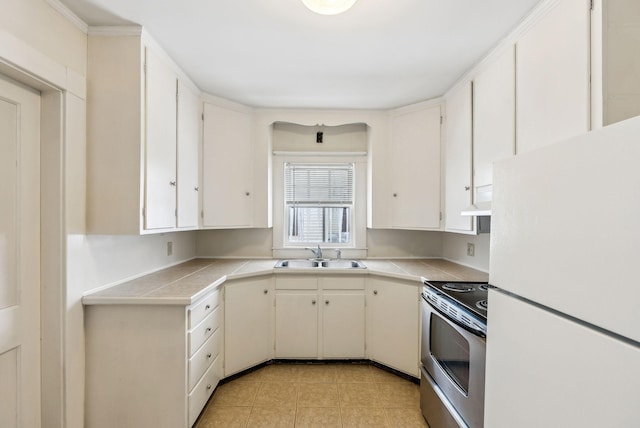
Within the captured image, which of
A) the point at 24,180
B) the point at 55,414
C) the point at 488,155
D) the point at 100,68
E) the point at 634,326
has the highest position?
the point at 100,68

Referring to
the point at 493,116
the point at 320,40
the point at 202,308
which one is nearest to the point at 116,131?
the point at 202,308

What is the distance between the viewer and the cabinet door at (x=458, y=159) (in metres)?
2.18

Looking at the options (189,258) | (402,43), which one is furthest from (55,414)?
(402,43)

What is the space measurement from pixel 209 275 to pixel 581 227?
222cm

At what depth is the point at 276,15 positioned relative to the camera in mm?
1587

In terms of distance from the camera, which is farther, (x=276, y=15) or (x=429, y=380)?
(x=429, y=380)

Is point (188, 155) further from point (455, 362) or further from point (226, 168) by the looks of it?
point (455, 362)

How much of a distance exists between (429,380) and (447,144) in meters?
1.80

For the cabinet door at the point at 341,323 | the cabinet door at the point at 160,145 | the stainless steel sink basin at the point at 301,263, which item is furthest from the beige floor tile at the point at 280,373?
the cabinet door at the point at 160,145

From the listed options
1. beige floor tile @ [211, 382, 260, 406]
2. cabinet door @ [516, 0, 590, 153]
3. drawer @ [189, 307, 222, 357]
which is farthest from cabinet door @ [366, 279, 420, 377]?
cabinet door @ [516, 0, 590, 153]

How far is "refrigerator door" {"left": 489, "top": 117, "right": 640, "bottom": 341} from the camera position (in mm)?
543

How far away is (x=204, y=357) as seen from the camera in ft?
6.43

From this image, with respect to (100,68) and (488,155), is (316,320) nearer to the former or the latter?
(488,155)

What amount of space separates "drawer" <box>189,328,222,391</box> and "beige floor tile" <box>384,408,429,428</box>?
1275 millimetres
